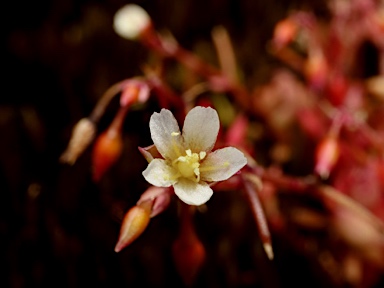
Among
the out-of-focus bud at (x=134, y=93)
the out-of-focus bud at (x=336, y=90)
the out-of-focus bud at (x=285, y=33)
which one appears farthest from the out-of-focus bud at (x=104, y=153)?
the out-of-focus bud at (x=336, y=90)

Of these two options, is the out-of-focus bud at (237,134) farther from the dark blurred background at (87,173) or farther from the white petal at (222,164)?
the white petal at (222,164)

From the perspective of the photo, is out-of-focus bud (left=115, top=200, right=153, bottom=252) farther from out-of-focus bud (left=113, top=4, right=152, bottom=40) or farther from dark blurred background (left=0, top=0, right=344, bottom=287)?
out-of-focus bud (left=113, top=4, right=152, bottom=40)

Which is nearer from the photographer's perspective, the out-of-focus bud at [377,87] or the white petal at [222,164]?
the white petal at [222,164]

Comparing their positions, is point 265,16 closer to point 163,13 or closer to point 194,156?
point 163,13

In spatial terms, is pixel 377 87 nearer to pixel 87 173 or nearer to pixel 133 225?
pixel 87 173

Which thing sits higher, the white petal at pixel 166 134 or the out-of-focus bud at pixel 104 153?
the white petal at pixel 166 134

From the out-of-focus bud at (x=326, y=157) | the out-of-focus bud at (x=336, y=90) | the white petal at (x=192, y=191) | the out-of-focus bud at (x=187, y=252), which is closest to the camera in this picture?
the white petal at (x=192, y=191)

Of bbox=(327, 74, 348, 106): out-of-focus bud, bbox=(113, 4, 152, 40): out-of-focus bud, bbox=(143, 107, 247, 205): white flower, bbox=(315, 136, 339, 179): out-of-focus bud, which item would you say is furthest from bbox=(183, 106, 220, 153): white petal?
bbox=(327, 74, 348, 106): out-of-focus bud
